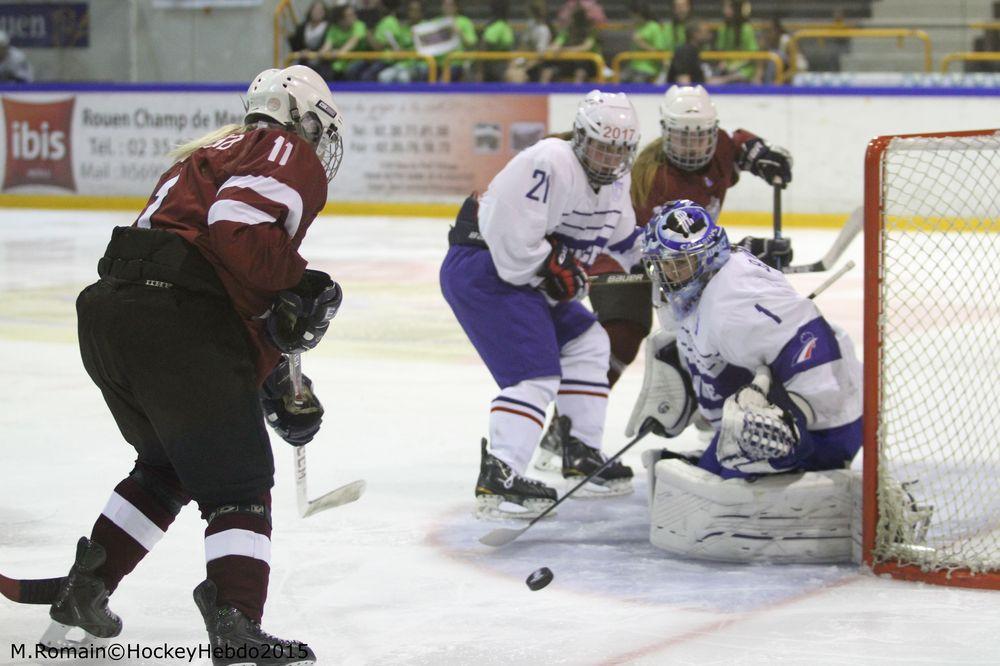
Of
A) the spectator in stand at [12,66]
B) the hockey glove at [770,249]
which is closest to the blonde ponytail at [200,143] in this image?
the hockey glove at [770,249]

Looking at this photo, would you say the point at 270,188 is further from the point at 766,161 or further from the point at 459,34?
the point at 459,34

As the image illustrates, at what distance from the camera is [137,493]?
2543 mm

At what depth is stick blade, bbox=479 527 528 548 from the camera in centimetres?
328

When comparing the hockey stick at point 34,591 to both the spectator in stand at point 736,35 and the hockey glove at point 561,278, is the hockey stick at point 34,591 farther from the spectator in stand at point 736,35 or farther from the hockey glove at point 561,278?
the spectator in stand at point 736,35

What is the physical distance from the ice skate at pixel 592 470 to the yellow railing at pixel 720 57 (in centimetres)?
737

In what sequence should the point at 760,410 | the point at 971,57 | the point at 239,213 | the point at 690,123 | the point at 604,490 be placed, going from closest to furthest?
1. the point at 239,213
2. the point at 760,410
3. the point at 604,490
4. the point at 690,123
5. the point at 971,57

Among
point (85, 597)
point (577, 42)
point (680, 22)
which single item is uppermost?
point (680, 22)

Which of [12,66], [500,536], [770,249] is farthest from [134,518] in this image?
[12,66]

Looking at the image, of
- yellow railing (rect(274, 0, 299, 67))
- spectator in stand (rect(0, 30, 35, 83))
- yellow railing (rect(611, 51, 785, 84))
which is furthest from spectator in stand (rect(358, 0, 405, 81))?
spectator in stand (rect(0, 30, 35, 83))

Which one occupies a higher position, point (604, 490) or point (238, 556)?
point (238, 556)

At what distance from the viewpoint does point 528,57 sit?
1154 centimetres

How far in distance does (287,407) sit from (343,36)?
32.9 feet

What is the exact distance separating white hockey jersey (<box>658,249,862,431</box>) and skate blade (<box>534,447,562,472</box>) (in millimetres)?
1024

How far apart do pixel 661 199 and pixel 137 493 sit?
2379 mm
